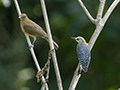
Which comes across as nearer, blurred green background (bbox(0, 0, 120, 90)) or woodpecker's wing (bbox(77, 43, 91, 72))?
woodpecker's wing (bbox(77, 43, 91, 72))

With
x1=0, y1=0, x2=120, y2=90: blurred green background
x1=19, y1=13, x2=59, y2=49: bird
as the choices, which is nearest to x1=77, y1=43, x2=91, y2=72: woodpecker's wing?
x1=19, y1=13, x2=59, y2=49: bird

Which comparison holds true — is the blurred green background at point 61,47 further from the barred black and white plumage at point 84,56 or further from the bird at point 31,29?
the barred black and white plumage at point 84,56

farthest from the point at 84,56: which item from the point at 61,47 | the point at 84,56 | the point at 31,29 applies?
the point at 61,47

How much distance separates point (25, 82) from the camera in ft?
12.2

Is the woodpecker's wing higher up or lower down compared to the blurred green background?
higher up

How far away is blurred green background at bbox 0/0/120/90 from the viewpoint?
3328 mm

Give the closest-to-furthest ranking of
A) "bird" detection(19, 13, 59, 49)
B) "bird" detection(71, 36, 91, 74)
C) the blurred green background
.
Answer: "bird" detection(71, 36, 91, 74), "bird" detection(19, 13, 59, 49), the blurred green background

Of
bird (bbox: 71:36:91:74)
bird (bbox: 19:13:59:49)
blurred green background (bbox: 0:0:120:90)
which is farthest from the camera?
blurred green background (bbox: 0:0:120:90)

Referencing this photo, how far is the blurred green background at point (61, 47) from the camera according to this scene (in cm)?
333

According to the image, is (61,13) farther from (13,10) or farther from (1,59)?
(1,59)

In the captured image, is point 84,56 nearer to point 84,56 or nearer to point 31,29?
point 84,56

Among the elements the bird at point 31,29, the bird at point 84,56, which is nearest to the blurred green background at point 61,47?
the bird at point 31,29

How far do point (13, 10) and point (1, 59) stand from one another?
0.66 m

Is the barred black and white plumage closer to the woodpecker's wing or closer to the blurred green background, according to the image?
the woodpecker's wing
